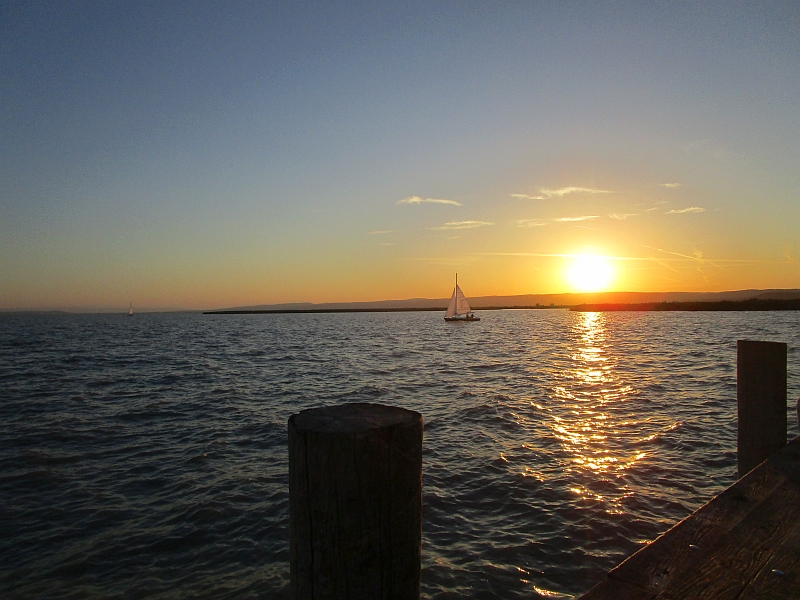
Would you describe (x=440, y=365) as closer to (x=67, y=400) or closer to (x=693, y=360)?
(x=693, y=360)

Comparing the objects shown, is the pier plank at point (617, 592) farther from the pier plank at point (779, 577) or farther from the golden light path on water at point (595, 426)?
the golden light path on water at point (595, 426)

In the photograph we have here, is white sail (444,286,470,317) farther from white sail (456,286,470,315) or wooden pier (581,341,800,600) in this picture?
wooden pier (581,341,800,600)

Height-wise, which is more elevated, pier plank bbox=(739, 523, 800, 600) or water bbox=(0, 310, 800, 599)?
pier plank bbox=(739, 523, 800, 600)

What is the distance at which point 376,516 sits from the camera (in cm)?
181

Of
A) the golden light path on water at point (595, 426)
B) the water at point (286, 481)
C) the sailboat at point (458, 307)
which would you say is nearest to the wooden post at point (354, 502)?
the water at point (286, 481)

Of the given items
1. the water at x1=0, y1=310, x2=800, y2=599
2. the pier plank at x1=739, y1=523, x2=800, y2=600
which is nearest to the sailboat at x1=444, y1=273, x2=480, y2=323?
the water at x1=0, y1=310, x2=800, y2=599

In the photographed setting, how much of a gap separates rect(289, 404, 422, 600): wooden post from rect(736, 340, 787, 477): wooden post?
13.9 ft

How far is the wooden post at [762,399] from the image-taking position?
4.78 m

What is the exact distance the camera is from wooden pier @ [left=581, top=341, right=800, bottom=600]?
2357 mm

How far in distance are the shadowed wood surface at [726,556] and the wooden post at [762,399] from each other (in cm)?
153

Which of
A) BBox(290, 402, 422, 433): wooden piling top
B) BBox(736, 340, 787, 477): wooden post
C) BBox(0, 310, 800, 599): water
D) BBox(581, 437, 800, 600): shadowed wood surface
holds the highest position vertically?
BBox(290, 402, 422, 433): wooden piling top

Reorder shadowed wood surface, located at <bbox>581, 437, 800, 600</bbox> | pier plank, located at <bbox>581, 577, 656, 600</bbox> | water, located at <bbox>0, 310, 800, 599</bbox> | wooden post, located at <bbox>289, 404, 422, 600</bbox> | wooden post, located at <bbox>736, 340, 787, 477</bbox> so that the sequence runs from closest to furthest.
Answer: wooden post, located at <bbox>289, 404, 422, 600</bbox>, pier plank, located at <bbox>581, 577, 656, 600</bbox>, shadowed wood surface, located at <bbox>581, 437, 800, 600</bbox>, wooden post, located at <bbox>736, 340, 787, 477</bbox>, water, located at <bbox>0, 310, 800, 599</bbox>

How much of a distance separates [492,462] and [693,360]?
A: 64.3 feet

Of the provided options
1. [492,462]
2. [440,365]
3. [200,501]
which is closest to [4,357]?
[440,365]
